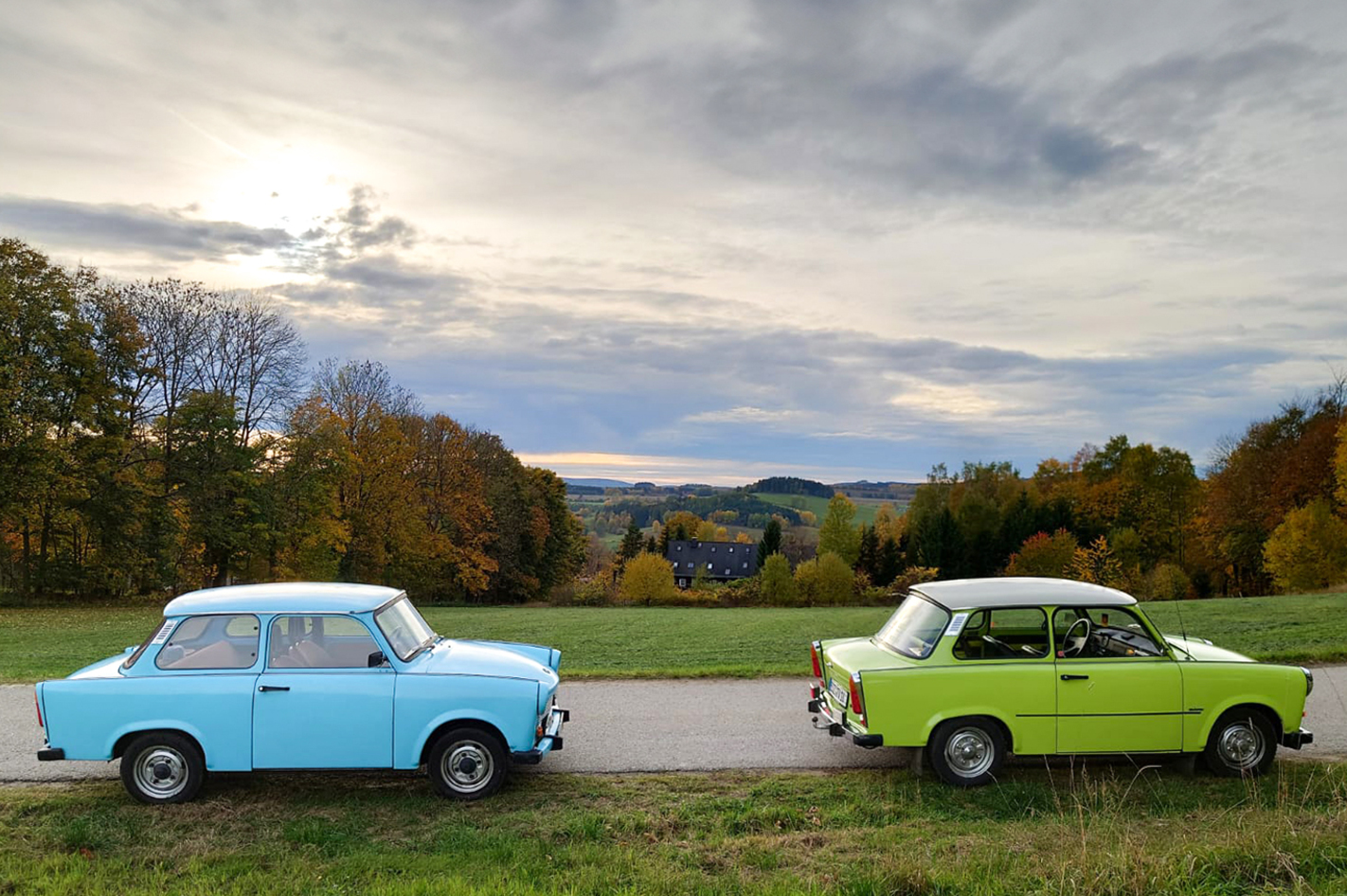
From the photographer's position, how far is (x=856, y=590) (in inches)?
2185

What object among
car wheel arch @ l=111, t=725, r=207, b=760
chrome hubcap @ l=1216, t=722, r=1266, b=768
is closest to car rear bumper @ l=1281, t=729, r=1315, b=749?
chrome hubcap @ l=1216, t=722, r=1266, b=768

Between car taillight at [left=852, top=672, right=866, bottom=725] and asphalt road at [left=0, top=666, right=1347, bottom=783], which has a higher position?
car taillight at [left=852, top=672, right=866, bottom=725]

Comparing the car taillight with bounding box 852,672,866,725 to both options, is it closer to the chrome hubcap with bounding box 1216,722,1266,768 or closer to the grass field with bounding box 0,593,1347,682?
the chrome hubcap with bounding box 1216,722,1266,768

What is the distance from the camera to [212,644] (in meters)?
7.23

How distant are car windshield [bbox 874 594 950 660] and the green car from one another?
0.02 meters

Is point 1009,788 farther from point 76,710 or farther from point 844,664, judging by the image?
point 76,710

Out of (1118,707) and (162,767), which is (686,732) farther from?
(162,767)

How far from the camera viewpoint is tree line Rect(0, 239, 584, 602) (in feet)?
95.9

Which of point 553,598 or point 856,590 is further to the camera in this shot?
point 856,590

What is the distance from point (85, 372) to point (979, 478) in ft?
252

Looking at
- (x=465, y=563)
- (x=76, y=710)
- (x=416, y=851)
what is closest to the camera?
(x=416, y=851)

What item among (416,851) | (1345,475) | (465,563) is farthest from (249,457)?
(1345,475)

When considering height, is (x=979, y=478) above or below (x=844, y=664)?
above

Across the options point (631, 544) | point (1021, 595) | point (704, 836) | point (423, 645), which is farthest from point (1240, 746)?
point (631, 544)
